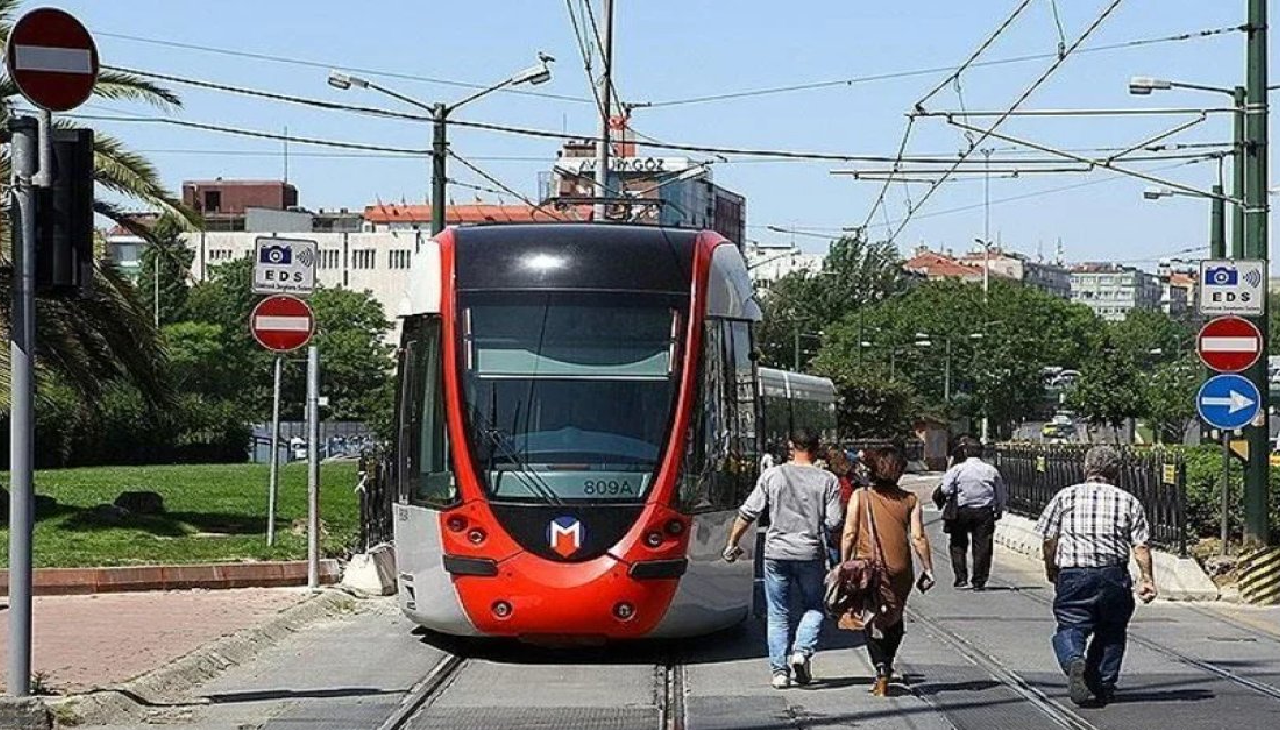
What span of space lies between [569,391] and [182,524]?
12663 millimetres

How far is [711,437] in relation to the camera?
14891 millimetres

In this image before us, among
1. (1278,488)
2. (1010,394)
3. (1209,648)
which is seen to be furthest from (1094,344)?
(1209,648)

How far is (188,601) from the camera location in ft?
58.4

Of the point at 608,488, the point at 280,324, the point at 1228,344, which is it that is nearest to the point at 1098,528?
the point at 608,488

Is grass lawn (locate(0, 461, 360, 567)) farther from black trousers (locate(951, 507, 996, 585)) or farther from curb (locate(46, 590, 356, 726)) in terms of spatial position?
black trousers (locate(951, 507, 996, 585))

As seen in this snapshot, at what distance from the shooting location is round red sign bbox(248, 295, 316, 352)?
717 inches

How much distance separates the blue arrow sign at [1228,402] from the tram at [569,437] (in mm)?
7721

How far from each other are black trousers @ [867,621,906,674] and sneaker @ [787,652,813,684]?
501 millimetres

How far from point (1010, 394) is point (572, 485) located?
9083 cm

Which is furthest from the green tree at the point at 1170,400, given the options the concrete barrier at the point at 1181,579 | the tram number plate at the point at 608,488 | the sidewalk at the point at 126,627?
the tram number plate at the point at 608,488

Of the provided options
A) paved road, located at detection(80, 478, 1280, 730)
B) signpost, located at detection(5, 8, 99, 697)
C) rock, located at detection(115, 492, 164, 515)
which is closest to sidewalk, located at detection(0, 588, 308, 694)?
paved road, located at detection(80, 478, 1280, 730)

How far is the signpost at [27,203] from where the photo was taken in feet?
35.0

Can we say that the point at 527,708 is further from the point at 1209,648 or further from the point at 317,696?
the point at 1209,648

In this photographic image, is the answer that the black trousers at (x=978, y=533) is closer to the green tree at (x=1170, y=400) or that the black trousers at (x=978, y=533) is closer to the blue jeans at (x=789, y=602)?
the blue jeans at (x=789, y=602)
